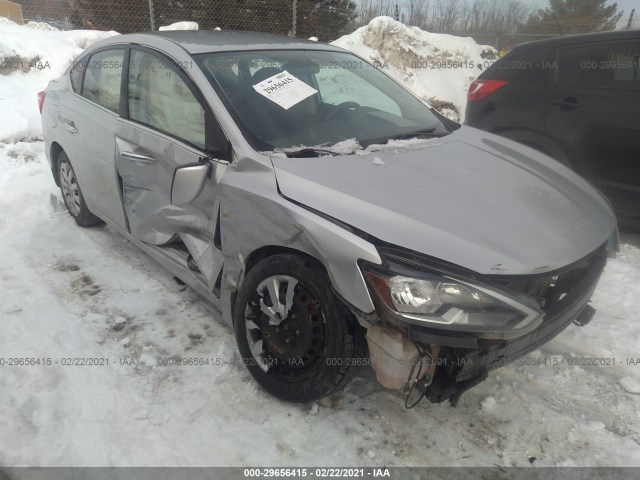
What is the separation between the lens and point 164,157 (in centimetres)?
290

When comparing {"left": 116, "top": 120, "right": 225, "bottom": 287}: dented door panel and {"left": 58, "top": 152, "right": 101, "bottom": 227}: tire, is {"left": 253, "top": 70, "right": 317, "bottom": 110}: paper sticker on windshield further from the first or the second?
{"left": 58, "top": 152, "right": 101, "bottom": 227}: tire

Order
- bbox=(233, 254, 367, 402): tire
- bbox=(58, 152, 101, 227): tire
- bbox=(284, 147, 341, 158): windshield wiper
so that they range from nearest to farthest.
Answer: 1. bbox=(233, 254, 367, 402): tire
2. bbox=(284, 147, 341, 158): windshield wiper
3. bbox=(58, 152, 101, 227): tire

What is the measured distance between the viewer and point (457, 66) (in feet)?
34.2

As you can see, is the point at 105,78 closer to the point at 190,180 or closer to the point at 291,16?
the point at 190,180

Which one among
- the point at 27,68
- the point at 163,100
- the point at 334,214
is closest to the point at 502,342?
the point at 334,214

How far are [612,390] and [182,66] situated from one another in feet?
9.73

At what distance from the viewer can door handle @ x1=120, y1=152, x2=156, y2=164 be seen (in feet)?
9.84

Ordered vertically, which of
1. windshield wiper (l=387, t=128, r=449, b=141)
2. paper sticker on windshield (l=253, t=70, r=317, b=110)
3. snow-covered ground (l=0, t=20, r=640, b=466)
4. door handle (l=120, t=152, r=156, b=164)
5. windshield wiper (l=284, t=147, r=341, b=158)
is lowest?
snow-covered ground (l=0, t=20, r=640, b=466)

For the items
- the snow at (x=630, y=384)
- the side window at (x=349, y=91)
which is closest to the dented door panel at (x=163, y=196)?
the side window at (x=349, y=91)

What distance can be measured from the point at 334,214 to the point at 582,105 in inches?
126

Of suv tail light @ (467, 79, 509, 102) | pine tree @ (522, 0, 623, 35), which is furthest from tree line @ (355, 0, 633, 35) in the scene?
suv tail light @ (467, 79, 509, 102)

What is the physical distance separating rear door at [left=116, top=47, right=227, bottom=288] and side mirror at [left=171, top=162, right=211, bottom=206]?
0.02 m

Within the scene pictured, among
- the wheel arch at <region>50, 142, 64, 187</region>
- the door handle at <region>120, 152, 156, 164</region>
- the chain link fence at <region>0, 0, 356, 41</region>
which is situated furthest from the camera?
the chain link fence at <region>0, 0, 356, 41</region>

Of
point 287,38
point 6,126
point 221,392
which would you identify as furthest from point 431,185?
point 6,126
